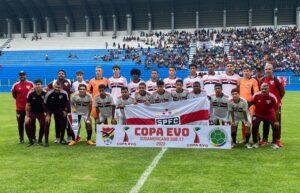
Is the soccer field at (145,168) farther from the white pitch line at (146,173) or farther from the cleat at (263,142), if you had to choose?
the cleat at (263,142)

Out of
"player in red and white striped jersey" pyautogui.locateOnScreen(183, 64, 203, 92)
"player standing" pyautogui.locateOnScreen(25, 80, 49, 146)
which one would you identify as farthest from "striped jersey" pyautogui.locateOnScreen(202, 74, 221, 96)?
"player standing" pyautogui.locateOnScreen(25, 80, 49, 146)

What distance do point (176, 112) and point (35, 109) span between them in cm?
358

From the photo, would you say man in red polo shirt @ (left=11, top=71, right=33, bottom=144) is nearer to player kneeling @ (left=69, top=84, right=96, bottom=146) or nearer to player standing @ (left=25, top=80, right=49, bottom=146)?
player standing @ (left=25, top=80, right=49, bottom=146)

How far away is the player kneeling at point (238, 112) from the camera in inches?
456

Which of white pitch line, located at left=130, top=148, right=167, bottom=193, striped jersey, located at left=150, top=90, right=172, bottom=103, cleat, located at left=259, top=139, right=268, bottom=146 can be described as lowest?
cleat, located at left=259, top=139, right=268, bottom=146

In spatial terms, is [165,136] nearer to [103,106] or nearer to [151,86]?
[103,106]

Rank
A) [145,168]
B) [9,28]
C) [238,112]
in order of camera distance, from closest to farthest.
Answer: [145,168]
[238,112]
[9,28]

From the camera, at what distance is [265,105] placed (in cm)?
1162

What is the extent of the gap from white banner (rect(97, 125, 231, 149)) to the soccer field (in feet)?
0.76

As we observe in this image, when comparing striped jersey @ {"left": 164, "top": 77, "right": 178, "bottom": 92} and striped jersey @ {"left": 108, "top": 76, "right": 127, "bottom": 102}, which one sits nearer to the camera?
striped jersey @ {"left": 164, "top": 77, "right": 178, "bottom": 92}

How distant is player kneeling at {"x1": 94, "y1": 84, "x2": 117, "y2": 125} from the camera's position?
12.2 m

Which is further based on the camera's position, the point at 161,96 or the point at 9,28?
the point at 9,28

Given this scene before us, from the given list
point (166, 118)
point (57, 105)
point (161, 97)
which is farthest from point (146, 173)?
point (57, 105)

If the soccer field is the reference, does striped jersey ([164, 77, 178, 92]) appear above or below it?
above
